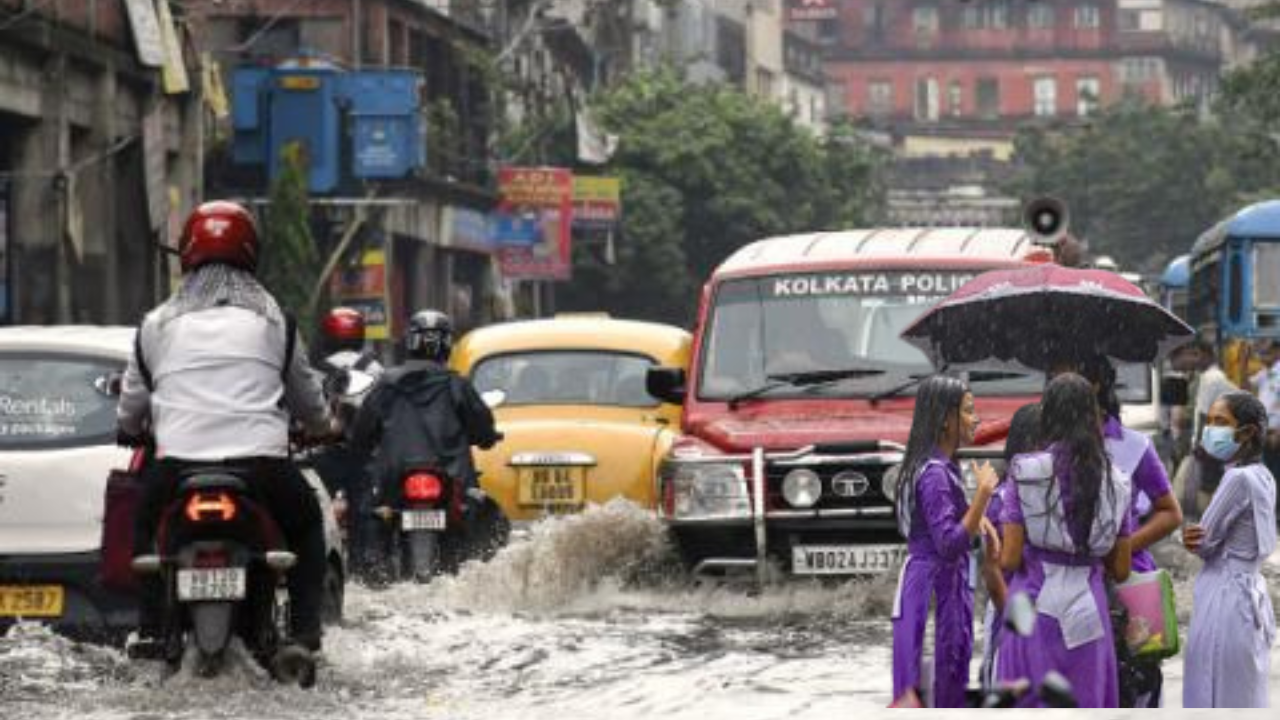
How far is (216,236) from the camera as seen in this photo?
1233cm

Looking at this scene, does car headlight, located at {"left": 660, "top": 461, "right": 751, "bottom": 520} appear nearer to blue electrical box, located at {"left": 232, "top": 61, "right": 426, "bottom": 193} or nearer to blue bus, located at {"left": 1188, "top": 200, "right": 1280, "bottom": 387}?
blue bus, located at {"left": 1188, "top": 200, "right": 1280, "bottom": 387}

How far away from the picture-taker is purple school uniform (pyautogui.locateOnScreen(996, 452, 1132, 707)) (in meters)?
10.8

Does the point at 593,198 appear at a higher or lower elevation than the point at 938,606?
higher

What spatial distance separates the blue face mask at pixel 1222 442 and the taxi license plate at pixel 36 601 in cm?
485

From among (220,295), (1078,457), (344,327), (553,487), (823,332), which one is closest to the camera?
(1078,457)

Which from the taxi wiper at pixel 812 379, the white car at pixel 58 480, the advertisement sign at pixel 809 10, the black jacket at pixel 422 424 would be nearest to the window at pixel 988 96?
the advertisement sign at pixel 809 10

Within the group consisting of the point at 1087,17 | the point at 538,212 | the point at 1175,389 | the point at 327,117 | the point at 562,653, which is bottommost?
the point at 562,653

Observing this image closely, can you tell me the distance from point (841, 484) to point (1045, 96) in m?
175

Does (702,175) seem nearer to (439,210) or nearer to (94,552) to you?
(439,210)

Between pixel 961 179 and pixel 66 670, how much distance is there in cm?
15539

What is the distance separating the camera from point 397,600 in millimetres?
17344

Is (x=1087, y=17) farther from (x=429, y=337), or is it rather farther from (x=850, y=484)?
(x=850, y=484)

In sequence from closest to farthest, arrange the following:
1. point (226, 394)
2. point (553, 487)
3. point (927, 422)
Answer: point (927, 422) < point (226, 394) < point (553, 487)

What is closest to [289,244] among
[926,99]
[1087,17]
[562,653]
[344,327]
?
[344,327]
